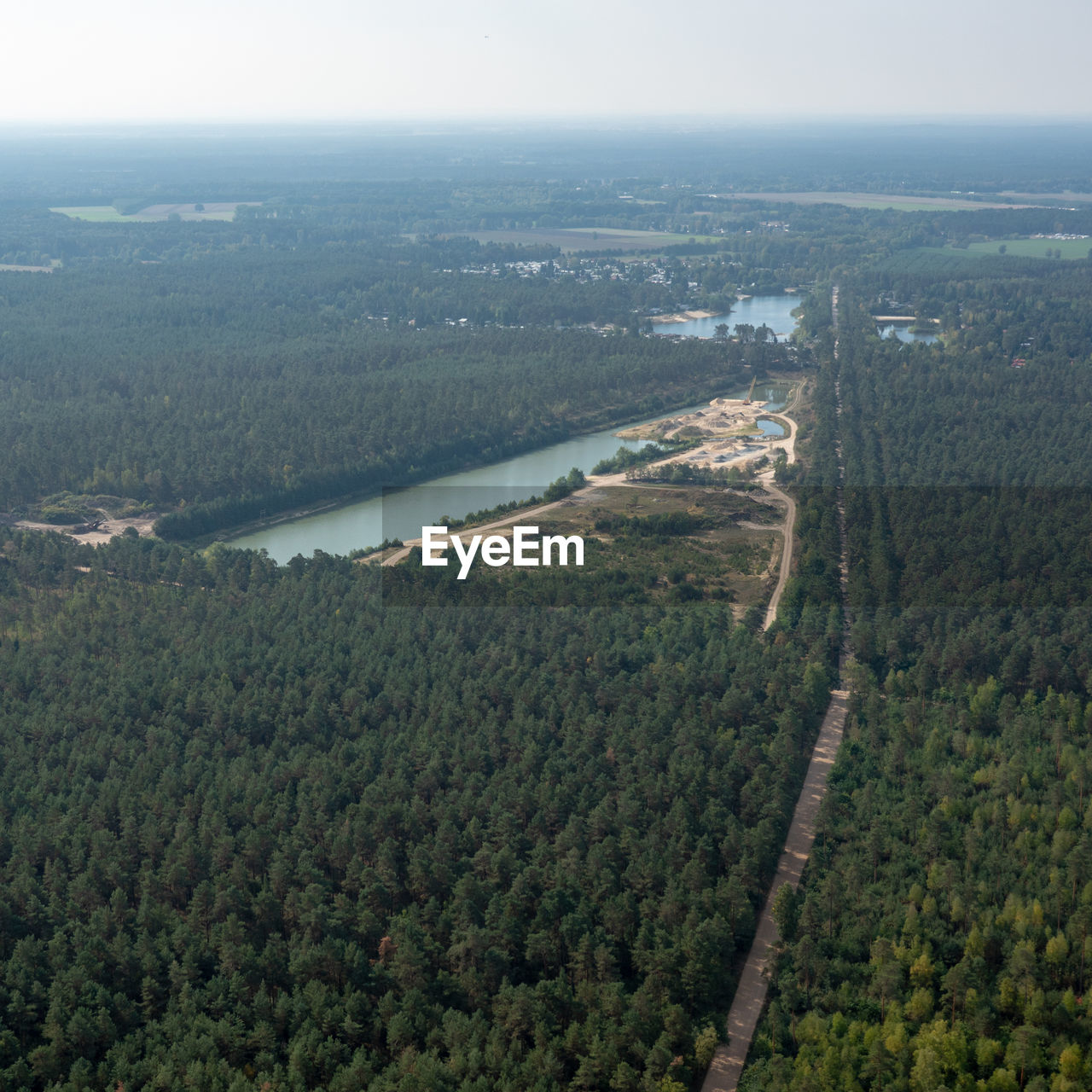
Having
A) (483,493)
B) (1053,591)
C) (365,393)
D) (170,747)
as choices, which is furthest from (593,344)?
(170,747)

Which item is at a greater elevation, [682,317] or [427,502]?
[682,317]

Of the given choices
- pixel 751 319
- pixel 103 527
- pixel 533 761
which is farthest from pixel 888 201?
pixel 533 761

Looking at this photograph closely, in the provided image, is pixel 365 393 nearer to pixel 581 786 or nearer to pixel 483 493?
pixel 483 493

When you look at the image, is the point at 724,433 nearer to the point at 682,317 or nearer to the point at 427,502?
the point at 427,502

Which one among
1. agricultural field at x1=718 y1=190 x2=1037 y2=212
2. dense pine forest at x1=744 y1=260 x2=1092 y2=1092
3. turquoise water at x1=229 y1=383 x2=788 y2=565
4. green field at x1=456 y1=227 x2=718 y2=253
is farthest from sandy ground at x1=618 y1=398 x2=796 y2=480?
agricultural field at x1=718 y1=190 x2=1037 y2=212

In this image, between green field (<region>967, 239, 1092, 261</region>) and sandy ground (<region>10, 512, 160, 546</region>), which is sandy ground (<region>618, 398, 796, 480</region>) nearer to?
sandy ground (<region>10, 512, 160, 546</region>)
